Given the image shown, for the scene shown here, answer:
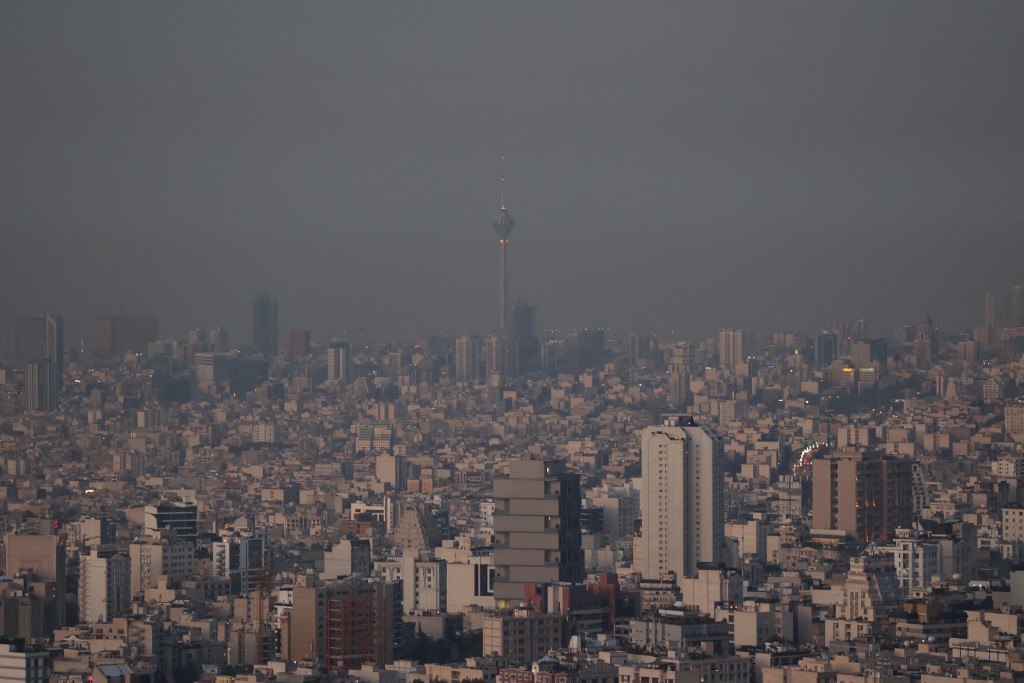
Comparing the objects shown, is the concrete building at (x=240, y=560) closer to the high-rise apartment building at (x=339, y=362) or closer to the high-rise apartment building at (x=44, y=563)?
the high-rise apartment building at (x=44, y=563)

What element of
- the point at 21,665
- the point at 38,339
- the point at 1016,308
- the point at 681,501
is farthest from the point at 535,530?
the point at 38,339

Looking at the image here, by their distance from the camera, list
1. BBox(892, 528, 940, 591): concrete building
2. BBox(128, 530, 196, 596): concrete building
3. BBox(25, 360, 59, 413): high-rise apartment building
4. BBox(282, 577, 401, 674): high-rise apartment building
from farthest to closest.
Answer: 1. BBox(25, 360, 59, 413): high-rise apartment building
2. BBox(128, 530, 196, 596): concrete building
3. BBox(892, 528, 940, 591): concrete building
4. BBox(282, 577, 401, 674): high-rise apartment building

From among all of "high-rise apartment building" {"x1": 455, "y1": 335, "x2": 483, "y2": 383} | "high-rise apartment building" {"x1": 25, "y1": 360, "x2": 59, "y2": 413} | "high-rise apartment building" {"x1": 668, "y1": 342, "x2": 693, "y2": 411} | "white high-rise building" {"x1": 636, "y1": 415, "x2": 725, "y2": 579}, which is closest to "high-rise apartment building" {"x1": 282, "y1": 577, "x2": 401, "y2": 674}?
"white high-rise building" {"x1": 636, "y1": 415, "x2": 725, "y2": 579}

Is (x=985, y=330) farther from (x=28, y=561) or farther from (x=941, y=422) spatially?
(x=28, y=561)

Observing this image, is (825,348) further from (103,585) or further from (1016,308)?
(103,585)

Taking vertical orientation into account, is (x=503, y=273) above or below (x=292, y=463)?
above

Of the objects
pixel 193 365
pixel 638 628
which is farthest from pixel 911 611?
pixel 193 365

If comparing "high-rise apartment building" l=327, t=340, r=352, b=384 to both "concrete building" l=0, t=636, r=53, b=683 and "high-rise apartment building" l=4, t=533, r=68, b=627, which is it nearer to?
"high-rise apartment building" l=4, t=533, r=68, b=627
